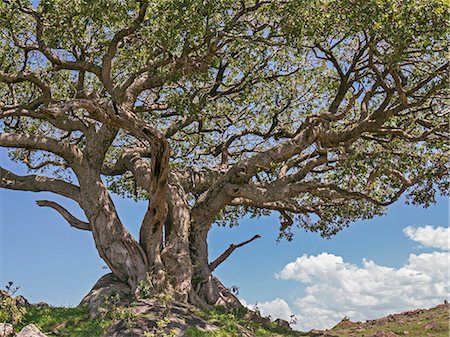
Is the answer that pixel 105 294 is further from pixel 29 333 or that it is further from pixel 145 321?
pixel 29 333

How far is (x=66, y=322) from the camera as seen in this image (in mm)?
14445

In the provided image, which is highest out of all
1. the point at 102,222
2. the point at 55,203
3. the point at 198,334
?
the point at 55,203

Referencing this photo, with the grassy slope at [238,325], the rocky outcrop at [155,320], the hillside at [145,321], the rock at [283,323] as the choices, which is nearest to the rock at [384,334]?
the hillside at [145,321]

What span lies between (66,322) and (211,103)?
9989 mm

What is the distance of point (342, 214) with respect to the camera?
22.3 meters

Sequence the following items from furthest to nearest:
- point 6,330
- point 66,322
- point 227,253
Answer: point 227,253
point 66,322
point 6,330

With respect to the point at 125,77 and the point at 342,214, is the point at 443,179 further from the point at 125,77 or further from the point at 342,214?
the point at 125,77

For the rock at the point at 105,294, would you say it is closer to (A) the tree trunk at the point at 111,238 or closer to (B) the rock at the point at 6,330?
(A) the tree trunk at the point at 111,238

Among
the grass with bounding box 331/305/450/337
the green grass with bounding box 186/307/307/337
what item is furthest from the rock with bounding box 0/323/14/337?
the grass with bounding box 331/305/450/337

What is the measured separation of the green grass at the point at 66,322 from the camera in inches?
533

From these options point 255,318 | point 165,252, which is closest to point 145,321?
point 165,252

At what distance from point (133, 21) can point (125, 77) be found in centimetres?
429

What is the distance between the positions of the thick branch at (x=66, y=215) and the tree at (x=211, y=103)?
1.8 inches

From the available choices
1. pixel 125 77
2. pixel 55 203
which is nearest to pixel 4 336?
pixel 55 203
